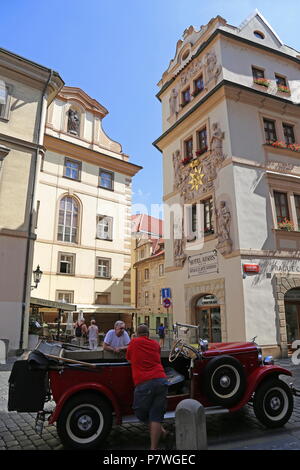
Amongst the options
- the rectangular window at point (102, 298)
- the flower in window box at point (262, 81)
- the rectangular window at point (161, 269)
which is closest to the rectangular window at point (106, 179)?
the rectangular window at point (102, 298)

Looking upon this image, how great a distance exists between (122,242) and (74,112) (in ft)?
38.6

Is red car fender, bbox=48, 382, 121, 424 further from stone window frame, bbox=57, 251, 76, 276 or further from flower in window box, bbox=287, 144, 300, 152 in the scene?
stone window frame, bbox=57, 251, 76, 276

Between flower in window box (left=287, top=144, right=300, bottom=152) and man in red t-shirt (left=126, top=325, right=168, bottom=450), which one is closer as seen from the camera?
man in red t-shirt (left=126, top=325, right=168, bottom=450)

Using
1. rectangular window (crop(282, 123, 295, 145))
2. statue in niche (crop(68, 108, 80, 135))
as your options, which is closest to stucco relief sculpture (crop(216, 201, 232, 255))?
rectangular window (crop(282, 123, 295, 145))

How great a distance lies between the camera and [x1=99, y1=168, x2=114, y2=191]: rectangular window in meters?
28.0

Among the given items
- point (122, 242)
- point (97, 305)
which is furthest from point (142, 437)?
point (122, 242)

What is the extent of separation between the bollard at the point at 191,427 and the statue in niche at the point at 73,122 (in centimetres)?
2640

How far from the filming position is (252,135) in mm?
16312

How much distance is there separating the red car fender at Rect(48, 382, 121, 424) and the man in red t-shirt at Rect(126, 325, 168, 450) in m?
0.36

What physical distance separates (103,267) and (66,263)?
3137 mm

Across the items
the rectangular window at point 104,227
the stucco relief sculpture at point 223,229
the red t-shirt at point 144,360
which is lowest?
the red t-shirt at point 144,360

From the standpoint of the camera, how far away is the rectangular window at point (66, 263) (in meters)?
24.3

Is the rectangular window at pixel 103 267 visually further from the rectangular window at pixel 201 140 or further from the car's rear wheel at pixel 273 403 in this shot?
the car's rear wheel at pixel 273 403
